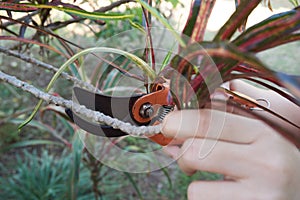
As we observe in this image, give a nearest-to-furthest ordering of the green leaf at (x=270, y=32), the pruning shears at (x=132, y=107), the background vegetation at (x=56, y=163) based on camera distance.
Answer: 1. the green leaf at (x=270, y=32)
2. the pruning shears at (x=132, y=107)
3. the background vegetation at (x=56, y=163)

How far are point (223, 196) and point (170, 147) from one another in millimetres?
91

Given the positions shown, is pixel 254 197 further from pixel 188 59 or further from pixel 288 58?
pixel 288 58

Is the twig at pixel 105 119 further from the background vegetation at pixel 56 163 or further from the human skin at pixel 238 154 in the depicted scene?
the background vegetation at pixel 56 163

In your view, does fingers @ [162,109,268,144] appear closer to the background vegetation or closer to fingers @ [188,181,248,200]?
fingers @ [188,181,248,200]

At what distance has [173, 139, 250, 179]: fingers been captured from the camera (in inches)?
13.4

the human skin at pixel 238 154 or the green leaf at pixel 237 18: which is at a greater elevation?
the green leaf at pixel 237 18

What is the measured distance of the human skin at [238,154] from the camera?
0.34 metres

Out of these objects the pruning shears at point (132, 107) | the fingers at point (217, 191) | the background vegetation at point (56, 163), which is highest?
the pruning shears at point (132, 107)

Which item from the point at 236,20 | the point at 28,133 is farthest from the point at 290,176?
the point at 28,133

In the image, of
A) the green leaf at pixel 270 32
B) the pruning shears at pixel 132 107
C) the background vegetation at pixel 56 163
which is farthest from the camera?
the background vegetation at pixel 56 163

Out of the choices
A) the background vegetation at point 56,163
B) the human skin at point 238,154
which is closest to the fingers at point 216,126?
the human skin at point 238,154

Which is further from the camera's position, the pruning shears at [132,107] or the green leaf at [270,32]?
the pruning shears at [132,107]

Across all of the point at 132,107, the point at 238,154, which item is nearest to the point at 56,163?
the point at 132,107

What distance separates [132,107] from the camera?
16.8 inches
